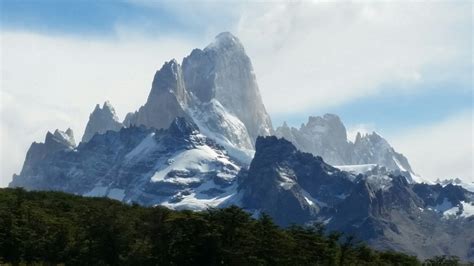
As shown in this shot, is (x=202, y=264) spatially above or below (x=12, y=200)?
below

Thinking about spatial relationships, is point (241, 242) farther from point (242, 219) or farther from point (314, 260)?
point (314, 260)

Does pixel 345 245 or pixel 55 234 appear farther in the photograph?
pixel 345 245

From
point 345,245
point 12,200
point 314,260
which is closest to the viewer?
point 314,260

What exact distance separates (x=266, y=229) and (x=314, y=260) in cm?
1086

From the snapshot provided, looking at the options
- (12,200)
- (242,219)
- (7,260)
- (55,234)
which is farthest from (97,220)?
(12,200)

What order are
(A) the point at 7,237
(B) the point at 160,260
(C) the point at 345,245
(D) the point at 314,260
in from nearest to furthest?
1. (B) the point at 160,260
2. (A) the point at 7,237
3. (D) the point at 314,260
4. (C) the point at 345,245

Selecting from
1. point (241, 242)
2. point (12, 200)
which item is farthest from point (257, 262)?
point (12, 200)

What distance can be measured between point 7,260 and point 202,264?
1176 inches

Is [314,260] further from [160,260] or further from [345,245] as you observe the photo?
[160,260]

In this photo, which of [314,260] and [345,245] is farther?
[345,245]

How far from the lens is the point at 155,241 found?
118 metres

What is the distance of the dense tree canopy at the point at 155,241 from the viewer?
114125mm

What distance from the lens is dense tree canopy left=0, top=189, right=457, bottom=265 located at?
114 meters

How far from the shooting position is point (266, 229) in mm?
127125
